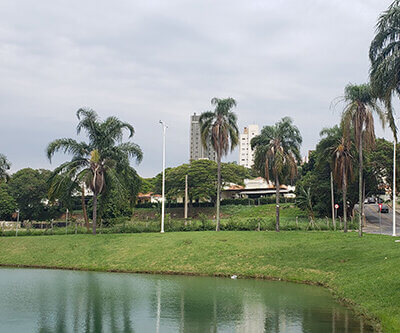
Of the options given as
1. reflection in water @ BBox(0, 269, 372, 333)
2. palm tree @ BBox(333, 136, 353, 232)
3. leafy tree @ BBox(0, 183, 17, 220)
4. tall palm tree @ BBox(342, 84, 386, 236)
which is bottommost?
reflection in water @ BBox(0, 269, 372, 333)

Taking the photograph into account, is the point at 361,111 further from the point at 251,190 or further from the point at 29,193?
the point at 251,190

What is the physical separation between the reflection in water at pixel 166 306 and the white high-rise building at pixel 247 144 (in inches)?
6409

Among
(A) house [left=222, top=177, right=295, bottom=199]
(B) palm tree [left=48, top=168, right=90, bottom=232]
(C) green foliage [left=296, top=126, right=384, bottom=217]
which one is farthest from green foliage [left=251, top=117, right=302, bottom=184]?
(A) house [left=222, top=177, right=295, bottom=199]

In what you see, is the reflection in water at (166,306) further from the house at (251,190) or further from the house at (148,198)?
the house at (148,198)

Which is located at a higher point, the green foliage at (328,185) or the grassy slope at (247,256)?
the green foliage at (328,185)

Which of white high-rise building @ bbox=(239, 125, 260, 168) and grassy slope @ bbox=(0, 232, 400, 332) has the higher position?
white high-rise building @ bbox=(239, 125, 260, 168)

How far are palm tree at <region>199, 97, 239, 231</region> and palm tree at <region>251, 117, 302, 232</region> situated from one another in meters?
2.52

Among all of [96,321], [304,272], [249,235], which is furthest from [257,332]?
[249,235]

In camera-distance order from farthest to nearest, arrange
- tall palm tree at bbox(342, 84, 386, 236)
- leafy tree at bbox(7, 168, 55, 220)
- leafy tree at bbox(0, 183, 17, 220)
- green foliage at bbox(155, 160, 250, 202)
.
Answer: leafy tree at bbox(7, 168, 55, 220), green foliage at bbox(155, 160, 250, 202), leafy tree at bbox(0, 183, 17, 220), tall palm tree at bbox(342, 84, 386, 236)

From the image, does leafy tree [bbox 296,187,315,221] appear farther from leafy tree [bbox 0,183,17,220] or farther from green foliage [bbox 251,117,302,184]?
leafy tree [bbox 0,183,17,220]

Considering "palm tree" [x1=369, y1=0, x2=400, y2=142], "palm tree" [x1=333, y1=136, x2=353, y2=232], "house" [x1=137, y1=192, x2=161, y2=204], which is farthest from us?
"house" [x1=137, y1=192, x2=161, y2=204]

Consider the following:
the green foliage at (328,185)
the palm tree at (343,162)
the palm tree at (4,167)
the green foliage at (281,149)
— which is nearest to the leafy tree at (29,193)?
the palm tree at (4,167)

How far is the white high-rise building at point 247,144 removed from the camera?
185875mm

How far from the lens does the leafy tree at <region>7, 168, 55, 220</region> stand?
2908 inches
